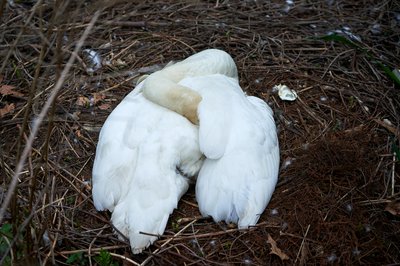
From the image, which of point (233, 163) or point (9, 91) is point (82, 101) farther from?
point (233, 163)

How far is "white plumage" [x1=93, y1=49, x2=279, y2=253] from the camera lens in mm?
3381

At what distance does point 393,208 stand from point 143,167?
1.60m

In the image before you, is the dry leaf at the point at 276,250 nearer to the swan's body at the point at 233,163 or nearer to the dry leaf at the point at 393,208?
the swan's body at the point at 233,163

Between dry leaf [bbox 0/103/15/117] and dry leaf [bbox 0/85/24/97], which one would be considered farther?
dry leaf [bbox 0/85/24/97]

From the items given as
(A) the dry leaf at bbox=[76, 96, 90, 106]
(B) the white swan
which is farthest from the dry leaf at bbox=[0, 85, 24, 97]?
(B) the white swan

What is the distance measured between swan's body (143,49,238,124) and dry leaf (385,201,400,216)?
1.34 m

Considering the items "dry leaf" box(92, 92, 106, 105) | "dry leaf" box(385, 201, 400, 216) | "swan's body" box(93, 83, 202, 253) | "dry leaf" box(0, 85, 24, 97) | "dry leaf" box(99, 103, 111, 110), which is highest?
"swan's body" box(93, 83, 202, 253)

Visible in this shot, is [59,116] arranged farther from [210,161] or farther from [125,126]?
[210,161]

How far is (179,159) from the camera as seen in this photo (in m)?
3.58

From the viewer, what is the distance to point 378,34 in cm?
536

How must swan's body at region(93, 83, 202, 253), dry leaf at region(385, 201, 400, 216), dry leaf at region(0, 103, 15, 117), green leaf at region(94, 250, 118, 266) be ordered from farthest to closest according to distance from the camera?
dry leaf at region(0, 103, 15, 117)
dry leaf at region(385, 201, 400, 216)
swan's body at region(93, 83, 202, 253)
green leaf at region(94, 250, 118, 266)

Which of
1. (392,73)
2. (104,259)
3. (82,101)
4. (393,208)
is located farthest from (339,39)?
(104,259)

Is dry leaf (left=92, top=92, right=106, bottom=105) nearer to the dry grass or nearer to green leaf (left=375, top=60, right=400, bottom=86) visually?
the dry grass

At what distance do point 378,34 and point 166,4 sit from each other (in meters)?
2.06
